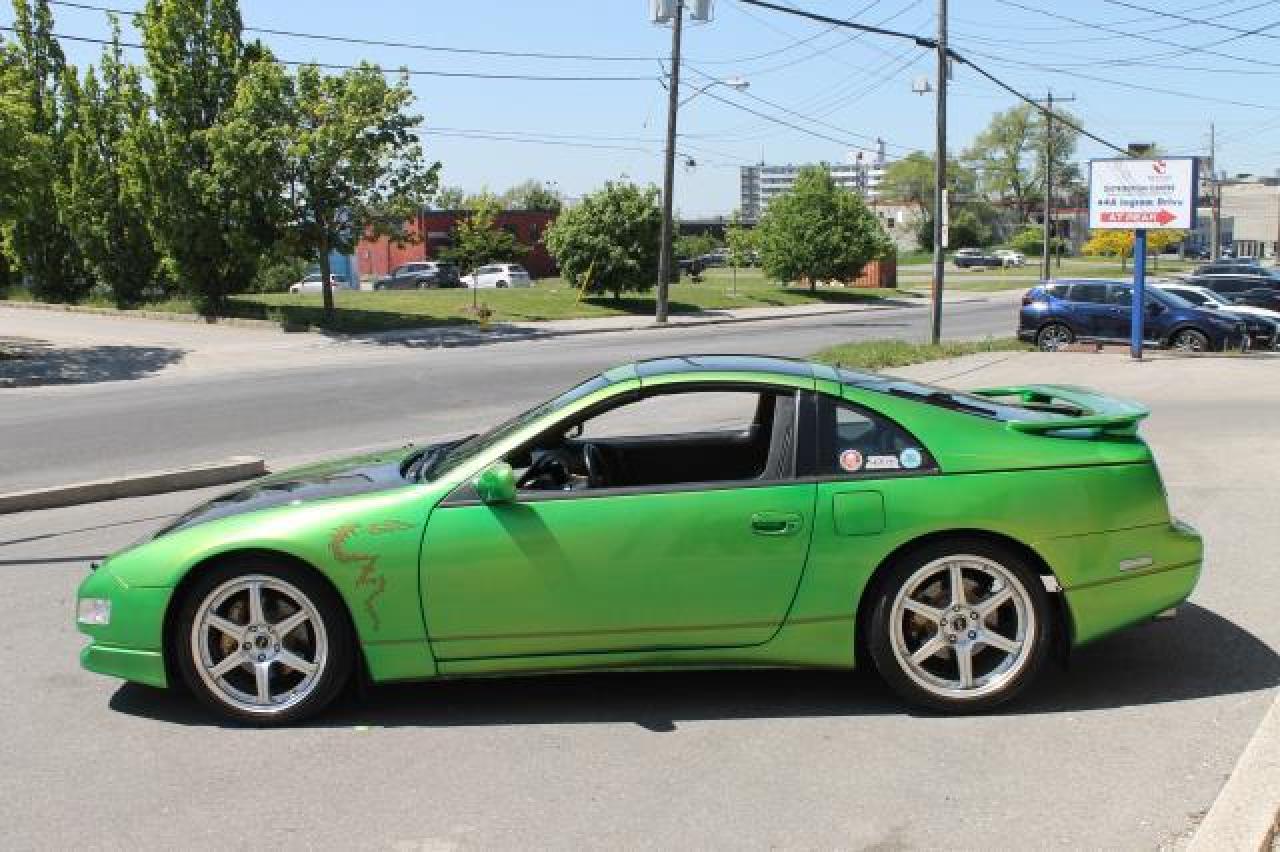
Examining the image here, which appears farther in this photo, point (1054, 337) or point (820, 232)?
point (820, 232)

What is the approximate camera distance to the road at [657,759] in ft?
12.5

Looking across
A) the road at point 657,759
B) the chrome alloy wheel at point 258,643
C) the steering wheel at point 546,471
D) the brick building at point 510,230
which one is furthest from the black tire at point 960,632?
the brick building at point 510,230

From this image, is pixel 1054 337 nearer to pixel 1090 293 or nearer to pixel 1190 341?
pixel 1090 293

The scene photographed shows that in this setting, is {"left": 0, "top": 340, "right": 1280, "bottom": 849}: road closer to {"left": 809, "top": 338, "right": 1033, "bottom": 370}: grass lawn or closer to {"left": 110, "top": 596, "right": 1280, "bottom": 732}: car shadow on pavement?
{"left": 110, "top": 596, "right": 1280, "bottom": 732}: car shadow on pavement

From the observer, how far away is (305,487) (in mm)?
5016

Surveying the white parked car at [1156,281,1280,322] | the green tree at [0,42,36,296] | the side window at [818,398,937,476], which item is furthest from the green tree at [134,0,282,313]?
the side window at [818,398,937,476]

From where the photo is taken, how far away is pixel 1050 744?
14.5 ft

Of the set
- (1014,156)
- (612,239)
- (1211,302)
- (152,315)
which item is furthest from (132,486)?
(1014,156)

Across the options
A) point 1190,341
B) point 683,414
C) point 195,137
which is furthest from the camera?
point 195,137

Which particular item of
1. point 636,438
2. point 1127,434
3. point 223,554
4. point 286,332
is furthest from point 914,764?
point 286,332

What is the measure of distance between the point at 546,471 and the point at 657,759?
A: 1173 millimetres

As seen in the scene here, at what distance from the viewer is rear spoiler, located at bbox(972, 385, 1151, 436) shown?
190 inches

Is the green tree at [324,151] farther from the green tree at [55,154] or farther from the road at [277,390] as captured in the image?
the green tree at [55,154]

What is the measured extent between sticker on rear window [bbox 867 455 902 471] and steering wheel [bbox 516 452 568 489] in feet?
3.80
